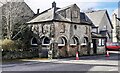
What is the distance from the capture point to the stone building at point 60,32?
3322 centimetres

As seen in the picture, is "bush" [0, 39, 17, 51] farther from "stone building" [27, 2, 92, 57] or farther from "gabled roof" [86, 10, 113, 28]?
"gabled roof" [86, 10, 113, 28]

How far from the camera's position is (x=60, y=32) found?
33.9 metres

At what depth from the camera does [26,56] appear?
3262cm

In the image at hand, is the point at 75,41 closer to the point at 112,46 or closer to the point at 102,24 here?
the point at 112,46

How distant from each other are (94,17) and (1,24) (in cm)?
2701

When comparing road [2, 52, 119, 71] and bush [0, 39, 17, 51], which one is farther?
bush [0, 39, 17, 51]

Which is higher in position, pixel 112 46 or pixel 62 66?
pixel 112 46

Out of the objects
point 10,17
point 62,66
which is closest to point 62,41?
point 10,17

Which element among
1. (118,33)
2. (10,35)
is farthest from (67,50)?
(118,33)

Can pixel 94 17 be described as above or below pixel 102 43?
above

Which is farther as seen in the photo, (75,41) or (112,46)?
(112,46)

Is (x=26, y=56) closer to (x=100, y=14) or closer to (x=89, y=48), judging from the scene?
(x=89, y=48)

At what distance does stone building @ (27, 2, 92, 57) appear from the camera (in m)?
33.2

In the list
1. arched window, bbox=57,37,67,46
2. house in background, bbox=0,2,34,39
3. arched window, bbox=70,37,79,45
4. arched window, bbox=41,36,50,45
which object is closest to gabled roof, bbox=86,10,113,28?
arched window, bbox=70,37,79,45
